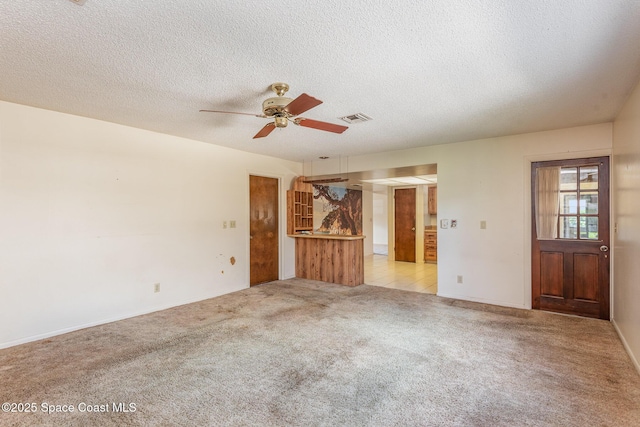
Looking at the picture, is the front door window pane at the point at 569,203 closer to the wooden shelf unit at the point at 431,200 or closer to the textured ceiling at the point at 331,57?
the textured ceiling at the point at 331,57

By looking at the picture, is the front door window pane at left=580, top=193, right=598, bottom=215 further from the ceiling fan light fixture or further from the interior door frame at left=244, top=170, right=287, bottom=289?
the interior door frame at left=244, top=170, right=287, bottom=289

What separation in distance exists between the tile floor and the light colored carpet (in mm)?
1587

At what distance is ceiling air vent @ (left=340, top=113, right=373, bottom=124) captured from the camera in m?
3.41

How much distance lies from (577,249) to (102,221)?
19.4 ft

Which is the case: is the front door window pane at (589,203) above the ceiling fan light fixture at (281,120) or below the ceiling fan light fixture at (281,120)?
below

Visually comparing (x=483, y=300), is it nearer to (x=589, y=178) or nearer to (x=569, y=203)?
(x=569, y=203)

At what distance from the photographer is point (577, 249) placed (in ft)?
12.9

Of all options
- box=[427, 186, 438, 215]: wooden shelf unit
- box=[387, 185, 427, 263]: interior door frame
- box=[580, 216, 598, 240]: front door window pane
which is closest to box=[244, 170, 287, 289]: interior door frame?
box=[387, 185, 427, 263]: interior door frame

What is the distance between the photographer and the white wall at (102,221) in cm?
313

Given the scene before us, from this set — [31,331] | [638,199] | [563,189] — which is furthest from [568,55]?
[31,331]

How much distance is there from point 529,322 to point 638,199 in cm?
180

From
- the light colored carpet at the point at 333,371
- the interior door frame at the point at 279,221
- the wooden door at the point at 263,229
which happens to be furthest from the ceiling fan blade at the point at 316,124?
the wooden door at the point at 263,229

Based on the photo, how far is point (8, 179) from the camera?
3.07 meters

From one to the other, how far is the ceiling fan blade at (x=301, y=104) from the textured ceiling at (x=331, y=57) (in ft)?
0.75
